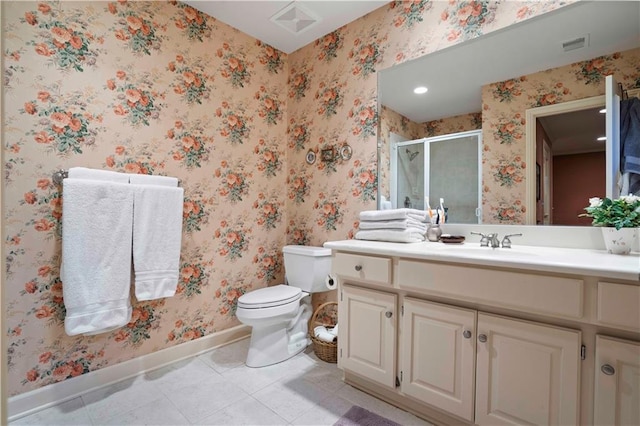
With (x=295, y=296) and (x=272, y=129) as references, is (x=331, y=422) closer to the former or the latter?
(x=295, y=296)

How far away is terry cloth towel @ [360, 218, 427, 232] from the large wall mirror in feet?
0.72

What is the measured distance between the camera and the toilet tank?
221 cm

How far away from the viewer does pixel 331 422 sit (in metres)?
1.44

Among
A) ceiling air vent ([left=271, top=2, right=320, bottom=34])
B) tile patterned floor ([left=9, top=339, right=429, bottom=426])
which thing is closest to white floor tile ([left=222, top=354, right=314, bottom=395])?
tile patterned floor ([left=9, top=339, right=429, bottom=426])

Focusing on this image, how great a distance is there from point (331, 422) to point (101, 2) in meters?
2.61

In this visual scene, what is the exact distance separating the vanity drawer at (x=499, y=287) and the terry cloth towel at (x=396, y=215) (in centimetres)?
37

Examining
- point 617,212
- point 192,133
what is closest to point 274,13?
point 192,133

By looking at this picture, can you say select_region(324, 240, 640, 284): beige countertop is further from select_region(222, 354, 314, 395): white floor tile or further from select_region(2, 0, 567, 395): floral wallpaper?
select_region(222, 354, 314, 395): white floor tile

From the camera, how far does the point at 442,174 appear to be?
1880mm

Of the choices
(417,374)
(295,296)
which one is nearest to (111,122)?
(295,296)

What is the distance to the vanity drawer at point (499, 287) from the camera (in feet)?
3.36

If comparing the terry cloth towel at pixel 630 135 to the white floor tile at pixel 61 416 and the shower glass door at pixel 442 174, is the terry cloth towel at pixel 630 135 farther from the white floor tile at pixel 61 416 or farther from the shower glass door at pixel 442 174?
the white floor tile at pixel 61 416

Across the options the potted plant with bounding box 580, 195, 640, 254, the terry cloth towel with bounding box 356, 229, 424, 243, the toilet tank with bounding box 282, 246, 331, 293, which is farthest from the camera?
the toilet tank with bounding box 282, 246, 331, 293

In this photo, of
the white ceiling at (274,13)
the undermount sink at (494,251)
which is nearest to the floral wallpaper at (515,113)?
the undermount sink at (494,251)
